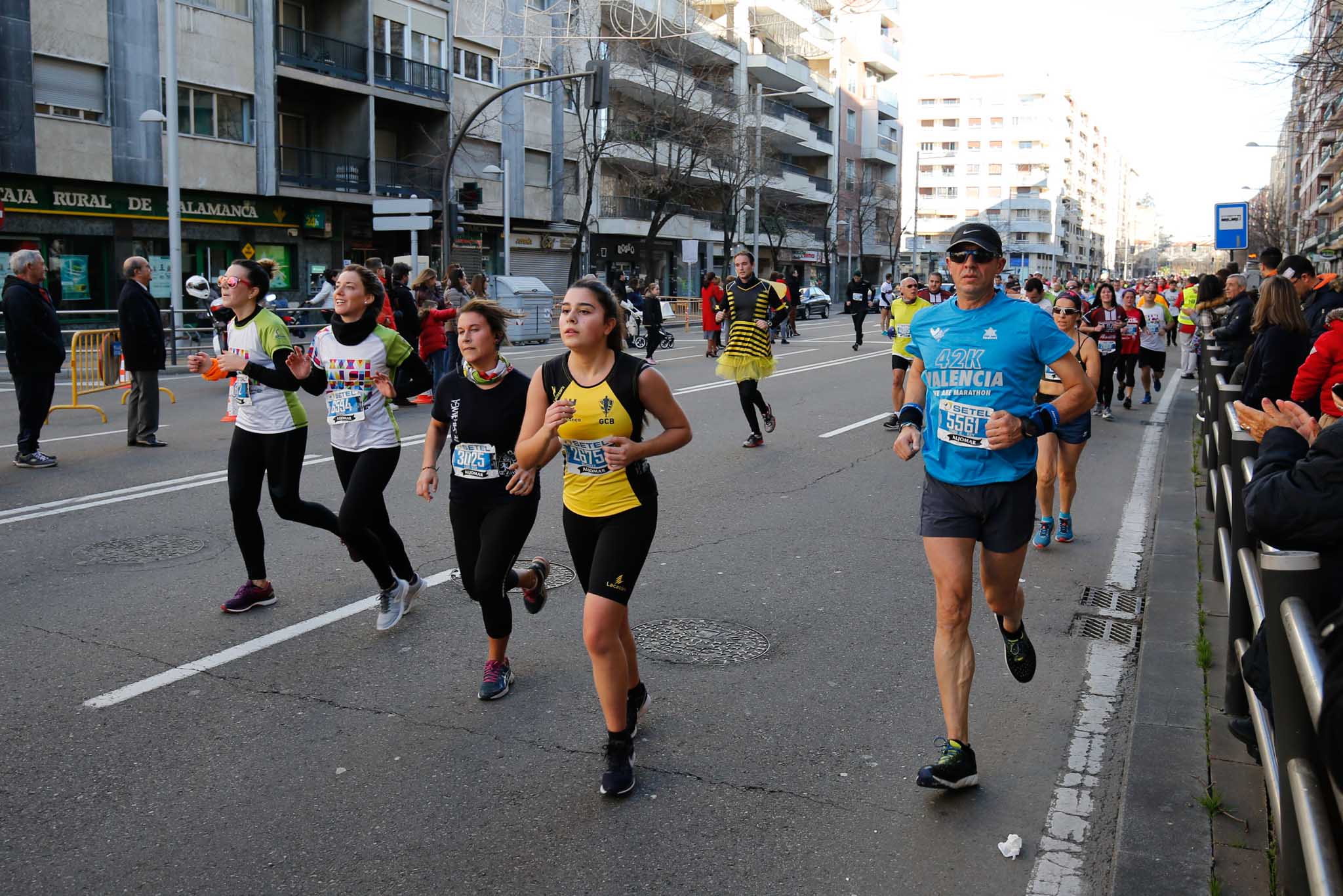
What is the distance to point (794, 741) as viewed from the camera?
4469 millimetres

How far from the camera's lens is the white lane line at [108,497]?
8.30m

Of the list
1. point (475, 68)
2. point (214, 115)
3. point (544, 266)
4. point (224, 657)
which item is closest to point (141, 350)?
point (224, 657)

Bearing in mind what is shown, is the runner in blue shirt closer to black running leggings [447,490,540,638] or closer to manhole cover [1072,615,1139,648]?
black running leggings [447,490,540,638]

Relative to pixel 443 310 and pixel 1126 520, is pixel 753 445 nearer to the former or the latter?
pixel 1126 520

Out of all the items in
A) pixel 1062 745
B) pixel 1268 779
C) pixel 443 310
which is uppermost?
pixel 443 310

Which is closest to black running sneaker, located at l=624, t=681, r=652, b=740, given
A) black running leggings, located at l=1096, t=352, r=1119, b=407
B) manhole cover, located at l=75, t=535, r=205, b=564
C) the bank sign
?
manhole cover, located at l=75, t=535, r=205, b=564

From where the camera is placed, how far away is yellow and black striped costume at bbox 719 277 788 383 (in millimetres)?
12102

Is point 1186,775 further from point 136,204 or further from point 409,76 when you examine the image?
point 409,76

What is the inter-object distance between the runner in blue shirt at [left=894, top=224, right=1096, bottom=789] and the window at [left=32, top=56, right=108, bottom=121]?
27547mm

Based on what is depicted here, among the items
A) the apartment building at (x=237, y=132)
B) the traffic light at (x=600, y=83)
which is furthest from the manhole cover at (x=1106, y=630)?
the apartment building at (x=237, y=132)

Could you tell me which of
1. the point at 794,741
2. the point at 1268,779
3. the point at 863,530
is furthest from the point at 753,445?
the point at 1268,779

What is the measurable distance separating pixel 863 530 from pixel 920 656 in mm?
2769

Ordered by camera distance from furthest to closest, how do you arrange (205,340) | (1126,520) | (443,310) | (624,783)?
1. (205,340)
2. (443,310)
3. (1126,520)
4. (624,783)

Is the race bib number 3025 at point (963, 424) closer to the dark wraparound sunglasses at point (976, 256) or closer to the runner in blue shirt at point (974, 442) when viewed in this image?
the runner in blue shirt at point (974, 442)
